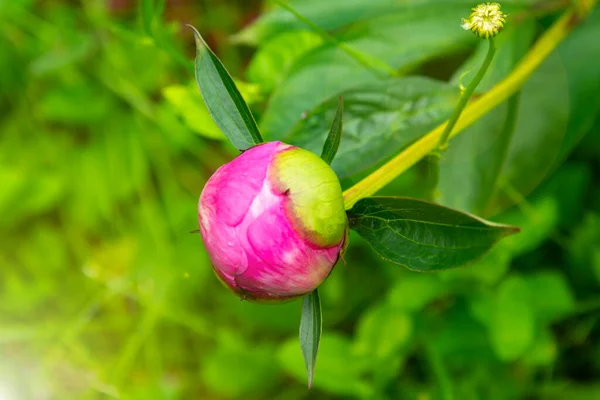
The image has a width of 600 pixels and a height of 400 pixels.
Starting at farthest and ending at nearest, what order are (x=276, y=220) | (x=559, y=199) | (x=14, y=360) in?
(x=14, y=360) < (x=559, y=199) < (x=276, y=220)

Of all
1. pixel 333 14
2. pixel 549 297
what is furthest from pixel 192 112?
pixel 549 297

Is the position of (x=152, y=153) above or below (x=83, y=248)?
above

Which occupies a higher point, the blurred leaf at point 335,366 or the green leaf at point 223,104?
the green leaf at point 223,104

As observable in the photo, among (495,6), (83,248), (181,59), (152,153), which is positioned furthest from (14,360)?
(495,6)

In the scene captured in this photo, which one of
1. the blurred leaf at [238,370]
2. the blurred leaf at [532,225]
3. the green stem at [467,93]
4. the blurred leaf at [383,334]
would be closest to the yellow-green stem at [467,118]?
the green stem at [467,93]

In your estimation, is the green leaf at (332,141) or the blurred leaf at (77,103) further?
the blurred leaf at (77,103)

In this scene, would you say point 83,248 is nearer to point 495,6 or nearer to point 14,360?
point 14,360

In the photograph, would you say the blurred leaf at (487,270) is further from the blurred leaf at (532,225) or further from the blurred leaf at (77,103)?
the blurred leaf at (77,103)

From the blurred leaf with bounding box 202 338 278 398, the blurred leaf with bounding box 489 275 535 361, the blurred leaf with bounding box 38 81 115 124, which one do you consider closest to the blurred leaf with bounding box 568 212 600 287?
the blurred leaf with bounding box 489 275 535 361
